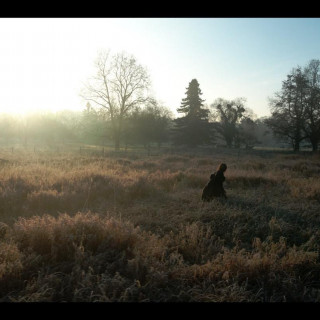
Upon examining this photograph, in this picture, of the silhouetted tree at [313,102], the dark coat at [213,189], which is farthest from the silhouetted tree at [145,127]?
the dark coat at [213,189]

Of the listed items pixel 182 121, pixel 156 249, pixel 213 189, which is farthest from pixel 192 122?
pixel 156 249

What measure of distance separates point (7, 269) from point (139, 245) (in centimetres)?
193

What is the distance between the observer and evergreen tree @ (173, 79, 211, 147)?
140ft

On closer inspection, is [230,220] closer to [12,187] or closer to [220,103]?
[12,187]

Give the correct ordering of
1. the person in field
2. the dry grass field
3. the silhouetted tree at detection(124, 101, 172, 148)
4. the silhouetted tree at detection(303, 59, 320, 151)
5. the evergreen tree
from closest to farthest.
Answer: the dry grass field → the person in field → the silhouetted tree at detection(303, 59, 320, 151) → the evergreen tree → the silhouetted tree at detection(124, 101, 172, 148)

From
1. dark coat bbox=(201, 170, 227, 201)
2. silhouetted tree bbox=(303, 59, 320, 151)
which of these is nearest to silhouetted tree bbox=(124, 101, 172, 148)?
silhouetted tree bbox=(303, 59, 320, 151)

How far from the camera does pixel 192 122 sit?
140 ft

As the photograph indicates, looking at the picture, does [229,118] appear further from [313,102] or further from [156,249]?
[156,249]

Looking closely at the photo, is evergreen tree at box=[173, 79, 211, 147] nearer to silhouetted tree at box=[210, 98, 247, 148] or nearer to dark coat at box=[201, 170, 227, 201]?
silhouetted tree at box=[210, 98, 247, 148]

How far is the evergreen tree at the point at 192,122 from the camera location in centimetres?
4278

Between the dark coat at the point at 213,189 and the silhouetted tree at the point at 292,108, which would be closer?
the dark coat at the point at 213,189

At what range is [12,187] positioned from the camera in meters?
8.00

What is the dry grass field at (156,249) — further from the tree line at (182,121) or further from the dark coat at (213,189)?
the tree line at (182,121)
